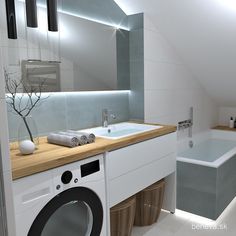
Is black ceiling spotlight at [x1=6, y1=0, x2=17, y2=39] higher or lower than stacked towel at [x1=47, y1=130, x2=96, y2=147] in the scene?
higher

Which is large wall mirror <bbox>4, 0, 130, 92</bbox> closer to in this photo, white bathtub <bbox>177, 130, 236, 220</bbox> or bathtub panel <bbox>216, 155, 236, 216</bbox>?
white bathtub <bbox>177, 130, 236, 220</bbox>

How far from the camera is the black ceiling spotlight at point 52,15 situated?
1861mm

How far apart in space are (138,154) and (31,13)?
132 cm

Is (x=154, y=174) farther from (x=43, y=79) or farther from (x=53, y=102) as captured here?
(x=43, y=79)

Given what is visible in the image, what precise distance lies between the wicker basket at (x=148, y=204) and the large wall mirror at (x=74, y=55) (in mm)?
1085

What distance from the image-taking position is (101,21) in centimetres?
252

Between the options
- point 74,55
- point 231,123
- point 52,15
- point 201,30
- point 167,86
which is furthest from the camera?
point 231,123

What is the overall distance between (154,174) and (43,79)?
4.09 feet

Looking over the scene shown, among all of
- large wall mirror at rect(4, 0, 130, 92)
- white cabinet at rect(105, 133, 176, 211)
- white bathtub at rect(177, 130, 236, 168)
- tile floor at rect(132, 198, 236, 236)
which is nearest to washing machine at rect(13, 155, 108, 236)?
white cabinet at rect(105, 133, 176, 211)

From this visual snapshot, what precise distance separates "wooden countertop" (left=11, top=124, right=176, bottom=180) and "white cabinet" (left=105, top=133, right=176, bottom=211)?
7 cm

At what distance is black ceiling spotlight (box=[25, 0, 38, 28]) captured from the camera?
175 centimetres

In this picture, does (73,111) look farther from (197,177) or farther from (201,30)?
(201,30)

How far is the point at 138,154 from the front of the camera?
201 cm

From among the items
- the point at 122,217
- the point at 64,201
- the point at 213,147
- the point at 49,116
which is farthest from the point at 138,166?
the point at 213,147
